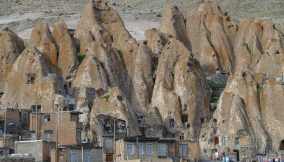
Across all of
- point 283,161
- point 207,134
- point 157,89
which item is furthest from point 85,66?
point 283,161

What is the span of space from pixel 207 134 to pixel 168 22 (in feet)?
98.5

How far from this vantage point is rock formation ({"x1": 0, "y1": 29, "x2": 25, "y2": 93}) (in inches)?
4481

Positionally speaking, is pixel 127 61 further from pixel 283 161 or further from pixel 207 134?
pixel 283 161

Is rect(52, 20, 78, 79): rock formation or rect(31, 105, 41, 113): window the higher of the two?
rect(52, 20, 78, 79): rock formation

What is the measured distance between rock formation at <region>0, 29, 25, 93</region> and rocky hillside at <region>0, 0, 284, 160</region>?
0.35 feet

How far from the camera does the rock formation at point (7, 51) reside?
113812 millimetres

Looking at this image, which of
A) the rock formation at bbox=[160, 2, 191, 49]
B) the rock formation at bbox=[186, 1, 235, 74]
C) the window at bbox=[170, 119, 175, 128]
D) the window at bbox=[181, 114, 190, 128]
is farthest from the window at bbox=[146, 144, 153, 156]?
the rock formation at bbox=[160, 2, 191, 49]

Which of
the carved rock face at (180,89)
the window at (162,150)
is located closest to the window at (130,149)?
the window at (162,150)

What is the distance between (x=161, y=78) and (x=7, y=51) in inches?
595

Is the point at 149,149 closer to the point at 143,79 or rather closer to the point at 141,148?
the point at 141,148

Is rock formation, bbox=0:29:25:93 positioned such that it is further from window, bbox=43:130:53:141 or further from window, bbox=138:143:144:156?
window, bbox=138:143:144:156

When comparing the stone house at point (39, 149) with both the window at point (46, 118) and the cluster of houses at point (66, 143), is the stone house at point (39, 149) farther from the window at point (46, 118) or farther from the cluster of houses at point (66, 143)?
the window at point (46, 118)

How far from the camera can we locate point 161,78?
113188mm

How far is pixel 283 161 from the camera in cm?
8938
